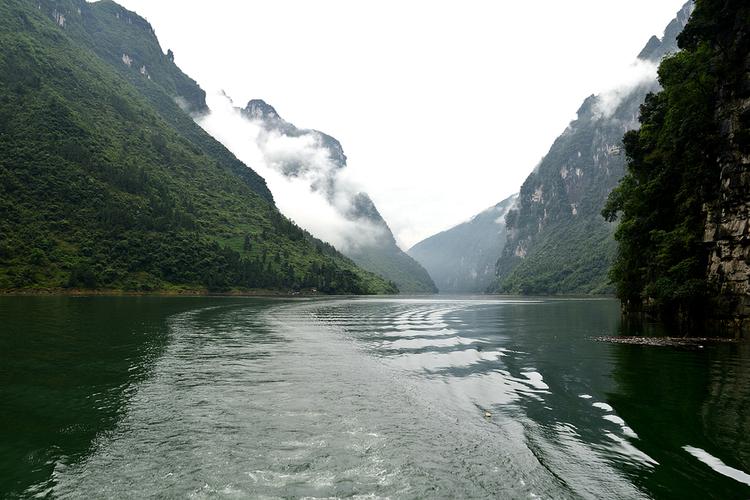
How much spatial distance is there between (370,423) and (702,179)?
161 feet

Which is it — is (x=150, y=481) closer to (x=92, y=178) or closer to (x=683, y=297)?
(x=683, y=297)

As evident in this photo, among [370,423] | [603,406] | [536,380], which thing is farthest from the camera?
[536,380]

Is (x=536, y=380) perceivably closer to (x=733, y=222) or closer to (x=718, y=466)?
(x=718, y=466)

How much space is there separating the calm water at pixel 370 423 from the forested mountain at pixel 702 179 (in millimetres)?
14157

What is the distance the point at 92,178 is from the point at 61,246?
153 ft

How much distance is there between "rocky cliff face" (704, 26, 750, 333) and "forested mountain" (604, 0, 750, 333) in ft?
0.31

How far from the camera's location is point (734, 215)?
4228 cm

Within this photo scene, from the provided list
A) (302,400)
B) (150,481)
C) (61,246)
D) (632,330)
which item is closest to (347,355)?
(302,400)

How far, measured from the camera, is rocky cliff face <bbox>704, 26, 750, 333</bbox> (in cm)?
4122

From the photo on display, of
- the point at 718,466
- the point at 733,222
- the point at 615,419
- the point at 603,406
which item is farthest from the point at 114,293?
the point at 718,466

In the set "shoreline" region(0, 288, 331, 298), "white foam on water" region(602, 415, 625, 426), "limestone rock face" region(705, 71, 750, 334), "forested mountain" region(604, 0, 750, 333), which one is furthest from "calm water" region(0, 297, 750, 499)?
"shoreline" region(0, 288, 331, 298)

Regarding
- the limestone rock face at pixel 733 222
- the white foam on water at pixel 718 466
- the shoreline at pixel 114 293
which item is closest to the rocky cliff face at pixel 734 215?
the limestone rock face at pixel 733 222

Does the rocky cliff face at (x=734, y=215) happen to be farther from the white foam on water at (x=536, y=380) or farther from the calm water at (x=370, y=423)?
the white foam on water at (x=536, y=380)

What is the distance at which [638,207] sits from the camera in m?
59.5
